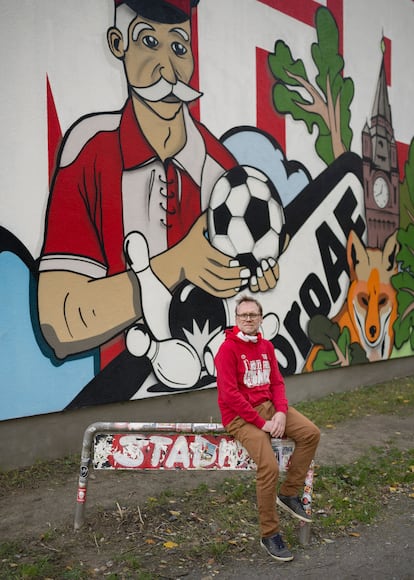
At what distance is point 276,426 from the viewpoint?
148 inches

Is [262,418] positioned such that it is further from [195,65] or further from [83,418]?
[195,65]

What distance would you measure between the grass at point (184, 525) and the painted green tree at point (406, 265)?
470 centimetres

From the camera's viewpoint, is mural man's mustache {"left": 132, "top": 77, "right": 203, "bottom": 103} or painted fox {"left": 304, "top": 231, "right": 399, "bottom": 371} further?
painted fox {"left": 304, "top": 231, "right": 399, "bottom": 371}

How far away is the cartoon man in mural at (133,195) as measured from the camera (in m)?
5.55

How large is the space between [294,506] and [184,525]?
0.82m

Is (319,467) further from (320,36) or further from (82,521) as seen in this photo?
(320,36)

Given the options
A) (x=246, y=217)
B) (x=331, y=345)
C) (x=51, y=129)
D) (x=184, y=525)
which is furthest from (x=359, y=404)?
(x=51, y=129)

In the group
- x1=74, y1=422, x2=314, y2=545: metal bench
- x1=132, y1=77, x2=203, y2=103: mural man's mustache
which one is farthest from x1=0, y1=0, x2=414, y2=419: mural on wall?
x1=74, y1=422, x2=314, y2=545: metal bench

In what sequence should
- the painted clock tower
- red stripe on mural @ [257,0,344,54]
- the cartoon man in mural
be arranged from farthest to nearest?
the painted clock tower, red stripe on mural @ [257,0,344,54], the cartoon man in mural

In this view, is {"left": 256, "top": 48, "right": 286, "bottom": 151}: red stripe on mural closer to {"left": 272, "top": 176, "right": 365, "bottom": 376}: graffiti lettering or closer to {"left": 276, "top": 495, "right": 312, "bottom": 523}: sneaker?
{"left": 272, "top": 176, "right": 365, "bottom": 376}: graffiti lettering

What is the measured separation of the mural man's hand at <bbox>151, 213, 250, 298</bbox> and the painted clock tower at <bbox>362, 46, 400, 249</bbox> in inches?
126

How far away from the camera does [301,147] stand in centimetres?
811

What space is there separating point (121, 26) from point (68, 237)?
2.39 m

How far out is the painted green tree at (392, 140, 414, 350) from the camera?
32.8 feet
